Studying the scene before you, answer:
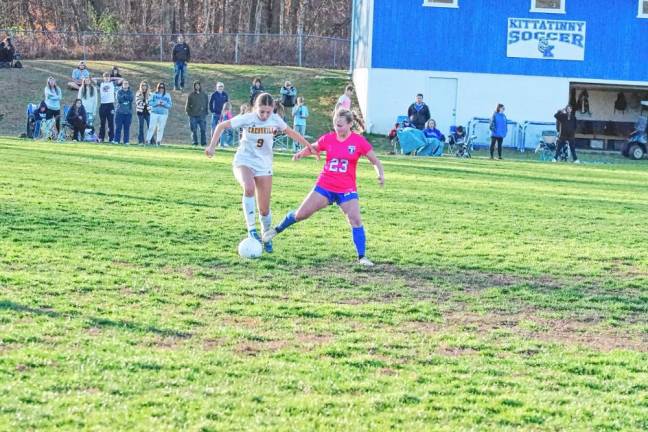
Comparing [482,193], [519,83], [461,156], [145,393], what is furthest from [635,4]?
[145,393]

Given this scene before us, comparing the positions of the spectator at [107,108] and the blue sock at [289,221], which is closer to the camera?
the blue sock at [289,221]

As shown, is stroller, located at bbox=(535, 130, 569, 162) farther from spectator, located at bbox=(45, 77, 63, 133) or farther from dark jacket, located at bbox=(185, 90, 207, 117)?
spectator, located at bbox=(45, 77, 63, 133)

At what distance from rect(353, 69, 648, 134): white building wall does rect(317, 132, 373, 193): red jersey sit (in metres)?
30.5

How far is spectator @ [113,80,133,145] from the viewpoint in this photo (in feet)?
106

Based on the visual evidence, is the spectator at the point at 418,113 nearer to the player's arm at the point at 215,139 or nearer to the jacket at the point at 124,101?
the jacket at the point at 124,101

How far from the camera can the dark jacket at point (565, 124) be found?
35469 millimetres

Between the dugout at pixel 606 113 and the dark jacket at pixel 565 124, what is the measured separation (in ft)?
34.4

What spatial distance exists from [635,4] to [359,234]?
111 ft

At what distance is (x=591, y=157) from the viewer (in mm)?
40750

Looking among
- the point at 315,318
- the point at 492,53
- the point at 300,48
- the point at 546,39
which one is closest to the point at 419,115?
the point at 492,53

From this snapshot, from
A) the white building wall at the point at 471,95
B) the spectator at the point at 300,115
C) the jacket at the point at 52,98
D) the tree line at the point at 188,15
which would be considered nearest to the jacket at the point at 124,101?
the jacket at the point at 52,98

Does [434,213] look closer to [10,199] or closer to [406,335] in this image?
[10,199]

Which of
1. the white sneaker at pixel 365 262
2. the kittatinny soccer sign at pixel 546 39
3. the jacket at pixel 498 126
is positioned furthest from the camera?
the kittatinny soccer sign at pixel 546 39

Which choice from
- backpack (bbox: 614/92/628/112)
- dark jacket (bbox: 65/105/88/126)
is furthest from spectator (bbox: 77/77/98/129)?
backpack (bbox: 614/92/628/112)
